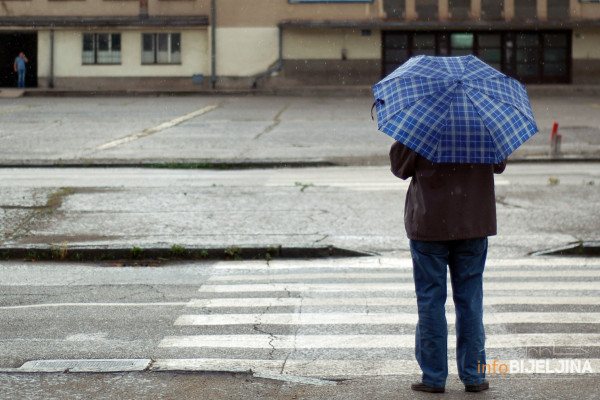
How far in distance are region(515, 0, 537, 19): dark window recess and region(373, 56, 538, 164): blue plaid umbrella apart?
4349 centimetres

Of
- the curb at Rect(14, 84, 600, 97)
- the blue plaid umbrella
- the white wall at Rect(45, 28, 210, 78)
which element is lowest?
the blue plaid umbrella

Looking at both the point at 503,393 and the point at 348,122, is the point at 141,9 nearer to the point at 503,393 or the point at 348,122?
the point at 348,122

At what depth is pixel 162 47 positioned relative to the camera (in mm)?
48719

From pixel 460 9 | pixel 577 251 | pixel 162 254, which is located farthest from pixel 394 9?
pixel 162 254

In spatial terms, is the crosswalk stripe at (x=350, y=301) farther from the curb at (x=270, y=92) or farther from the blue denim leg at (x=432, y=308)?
the curb at (x=270, y=92)

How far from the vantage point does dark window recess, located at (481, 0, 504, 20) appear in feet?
154

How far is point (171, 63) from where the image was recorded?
4862 cm

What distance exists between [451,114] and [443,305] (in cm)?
106

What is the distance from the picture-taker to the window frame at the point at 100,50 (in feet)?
161

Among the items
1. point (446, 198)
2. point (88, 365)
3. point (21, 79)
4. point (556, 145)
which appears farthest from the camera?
point (21, 79)

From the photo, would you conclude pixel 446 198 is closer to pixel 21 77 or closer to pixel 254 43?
pixel 254 43

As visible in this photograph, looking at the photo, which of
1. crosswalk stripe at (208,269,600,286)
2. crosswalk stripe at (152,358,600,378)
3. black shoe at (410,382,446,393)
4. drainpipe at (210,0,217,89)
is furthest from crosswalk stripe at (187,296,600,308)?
drainpipe at (210,0,217,89)

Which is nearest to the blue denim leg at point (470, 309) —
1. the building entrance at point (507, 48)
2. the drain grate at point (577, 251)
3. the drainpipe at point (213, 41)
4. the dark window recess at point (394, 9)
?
the drain grate at point (577, 251)

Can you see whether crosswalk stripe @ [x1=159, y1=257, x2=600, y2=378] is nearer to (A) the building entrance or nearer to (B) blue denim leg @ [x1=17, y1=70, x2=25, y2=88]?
(A) the building entrance
